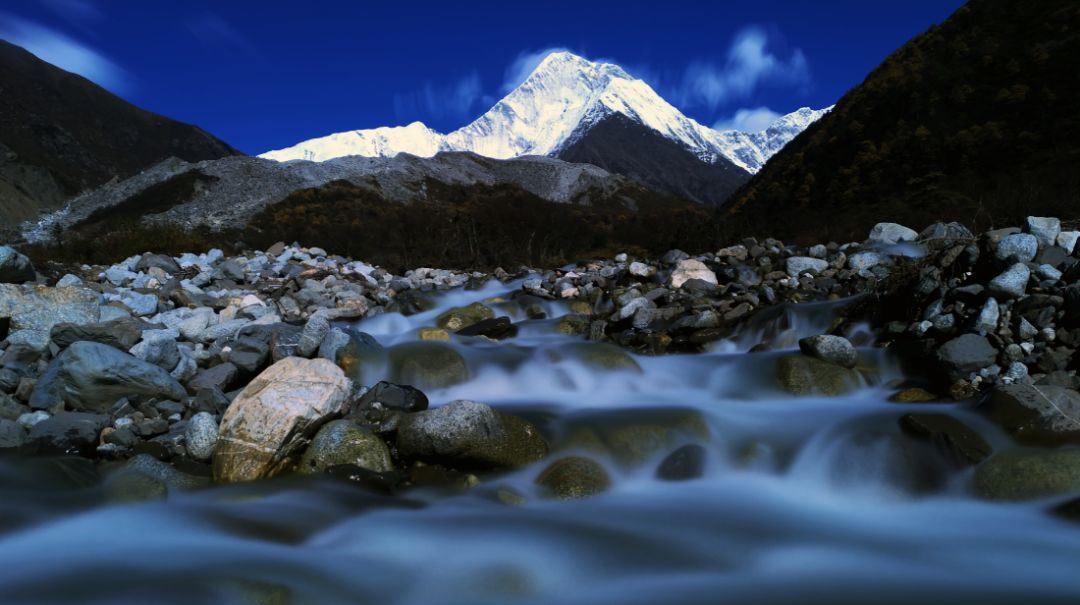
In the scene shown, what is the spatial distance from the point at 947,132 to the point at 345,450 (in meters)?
34.8

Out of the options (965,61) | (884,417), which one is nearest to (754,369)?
(884,417)

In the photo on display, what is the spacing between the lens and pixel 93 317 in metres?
6.86

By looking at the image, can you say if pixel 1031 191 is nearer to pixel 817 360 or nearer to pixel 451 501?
pixel 817 360

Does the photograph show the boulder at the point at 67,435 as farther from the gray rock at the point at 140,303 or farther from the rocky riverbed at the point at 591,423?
the gray rock at the point at 140,303

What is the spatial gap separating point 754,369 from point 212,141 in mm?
191353

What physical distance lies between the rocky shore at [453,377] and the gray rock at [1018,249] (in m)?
0.02

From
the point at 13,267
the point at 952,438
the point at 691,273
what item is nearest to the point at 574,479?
the point at 952,438

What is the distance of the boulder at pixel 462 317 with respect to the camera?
9.92 metres

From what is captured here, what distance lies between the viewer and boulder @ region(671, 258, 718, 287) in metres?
10.2

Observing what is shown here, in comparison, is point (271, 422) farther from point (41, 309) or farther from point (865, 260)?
point (865, 260)

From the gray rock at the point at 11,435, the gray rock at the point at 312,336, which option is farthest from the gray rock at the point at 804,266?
the gray rock at the point at 11,435

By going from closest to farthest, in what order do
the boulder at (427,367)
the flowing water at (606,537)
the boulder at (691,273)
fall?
the flowing water at (606,537), the boulder at (427,367), the boulder at (691,273)

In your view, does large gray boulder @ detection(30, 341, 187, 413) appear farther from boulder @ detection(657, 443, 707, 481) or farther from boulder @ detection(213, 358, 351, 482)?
boulder @ detection(657, 443, 707, 481)

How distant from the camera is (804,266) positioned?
33.3ft
